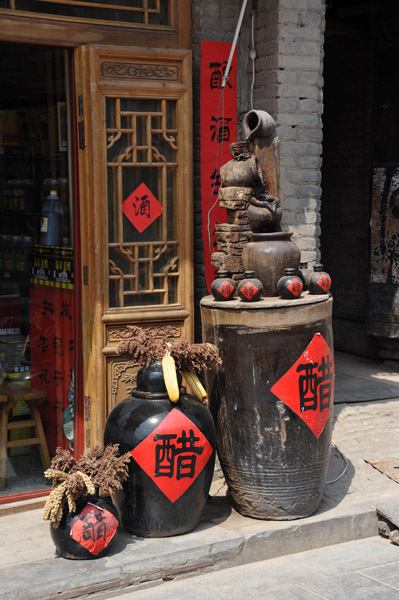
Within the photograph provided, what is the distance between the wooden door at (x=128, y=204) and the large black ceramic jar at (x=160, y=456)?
771mm

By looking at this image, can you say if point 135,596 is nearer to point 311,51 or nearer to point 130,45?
point 130,45

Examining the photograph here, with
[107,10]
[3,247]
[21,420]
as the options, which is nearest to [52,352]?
[21,420]

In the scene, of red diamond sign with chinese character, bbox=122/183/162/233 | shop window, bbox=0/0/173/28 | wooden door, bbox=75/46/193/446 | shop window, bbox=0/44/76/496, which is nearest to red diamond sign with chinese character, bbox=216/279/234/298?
wooden door, bbox=75/46/193/446

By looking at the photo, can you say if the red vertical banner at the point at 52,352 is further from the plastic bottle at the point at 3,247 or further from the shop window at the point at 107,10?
the shop window at the point at 107,10

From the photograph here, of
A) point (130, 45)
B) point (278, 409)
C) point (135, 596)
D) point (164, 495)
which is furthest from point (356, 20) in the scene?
point (135, 596)

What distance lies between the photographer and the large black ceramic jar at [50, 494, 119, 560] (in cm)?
510

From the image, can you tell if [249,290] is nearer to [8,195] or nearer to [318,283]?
[318,283]

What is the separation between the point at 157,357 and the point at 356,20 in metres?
6.03

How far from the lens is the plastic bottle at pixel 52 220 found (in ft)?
21.8

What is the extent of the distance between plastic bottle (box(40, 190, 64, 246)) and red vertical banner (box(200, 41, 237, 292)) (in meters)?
1.09

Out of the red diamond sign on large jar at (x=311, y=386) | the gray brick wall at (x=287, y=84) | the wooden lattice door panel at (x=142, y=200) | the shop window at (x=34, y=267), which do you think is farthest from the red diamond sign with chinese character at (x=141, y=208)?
the red diamond sign on large jar at (x=311, y=386)

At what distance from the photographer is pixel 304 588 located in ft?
17.0

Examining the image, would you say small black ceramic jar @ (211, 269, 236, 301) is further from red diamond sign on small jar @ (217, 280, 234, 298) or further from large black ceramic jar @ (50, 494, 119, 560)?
large black ceramic jar @ (50, 494, 119, 560)

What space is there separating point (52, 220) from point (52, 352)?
1.00 m
